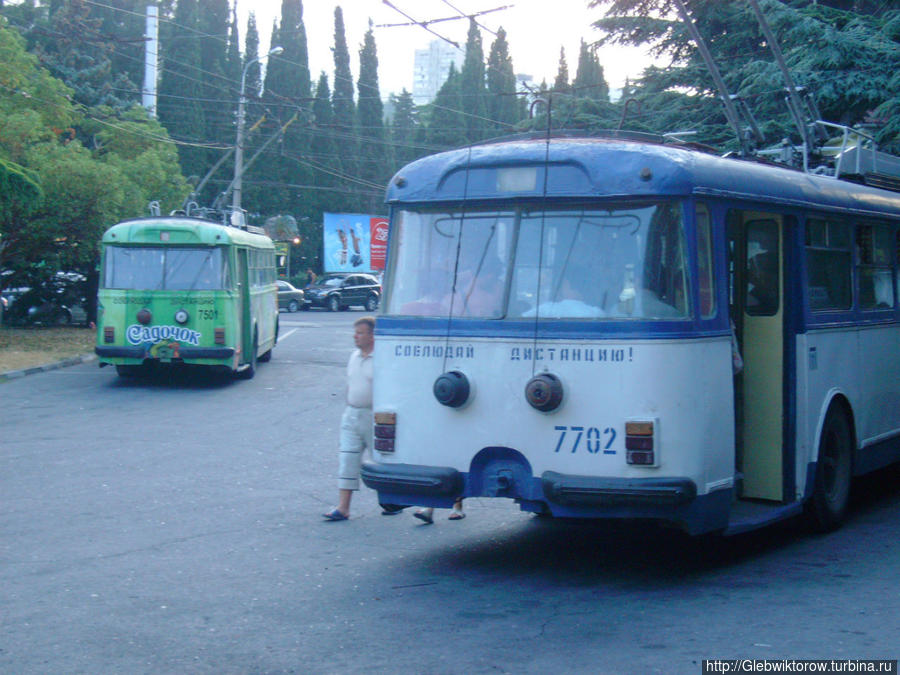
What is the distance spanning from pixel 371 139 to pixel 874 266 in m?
59.4

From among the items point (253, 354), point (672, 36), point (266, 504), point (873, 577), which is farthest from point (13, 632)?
Result: point (672, 36)

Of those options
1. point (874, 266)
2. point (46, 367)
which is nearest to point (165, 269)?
point (46, 367)

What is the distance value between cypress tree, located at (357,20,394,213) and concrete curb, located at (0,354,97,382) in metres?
44.2

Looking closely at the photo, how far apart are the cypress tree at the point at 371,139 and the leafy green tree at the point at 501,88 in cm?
699

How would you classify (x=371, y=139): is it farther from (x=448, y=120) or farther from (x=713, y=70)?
(x=713, y=70)

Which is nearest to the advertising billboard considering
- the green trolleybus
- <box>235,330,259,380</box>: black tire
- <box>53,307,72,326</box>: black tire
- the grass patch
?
<box>53,307,72,326</box>: black tire

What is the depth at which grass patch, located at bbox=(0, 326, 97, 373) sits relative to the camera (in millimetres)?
22075

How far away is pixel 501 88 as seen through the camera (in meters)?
70.2

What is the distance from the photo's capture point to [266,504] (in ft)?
31.7

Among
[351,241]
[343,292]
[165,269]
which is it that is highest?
[351,241]

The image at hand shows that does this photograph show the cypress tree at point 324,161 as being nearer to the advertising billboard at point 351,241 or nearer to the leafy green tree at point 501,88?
the advertising billboard at point 351,241

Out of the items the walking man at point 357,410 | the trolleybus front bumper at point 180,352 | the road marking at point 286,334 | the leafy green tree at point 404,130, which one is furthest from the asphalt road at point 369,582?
the leafy green tree at point 404,130

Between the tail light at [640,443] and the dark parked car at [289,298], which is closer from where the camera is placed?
the tail light at [640,443]

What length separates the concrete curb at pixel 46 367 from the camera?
20.0 metres
